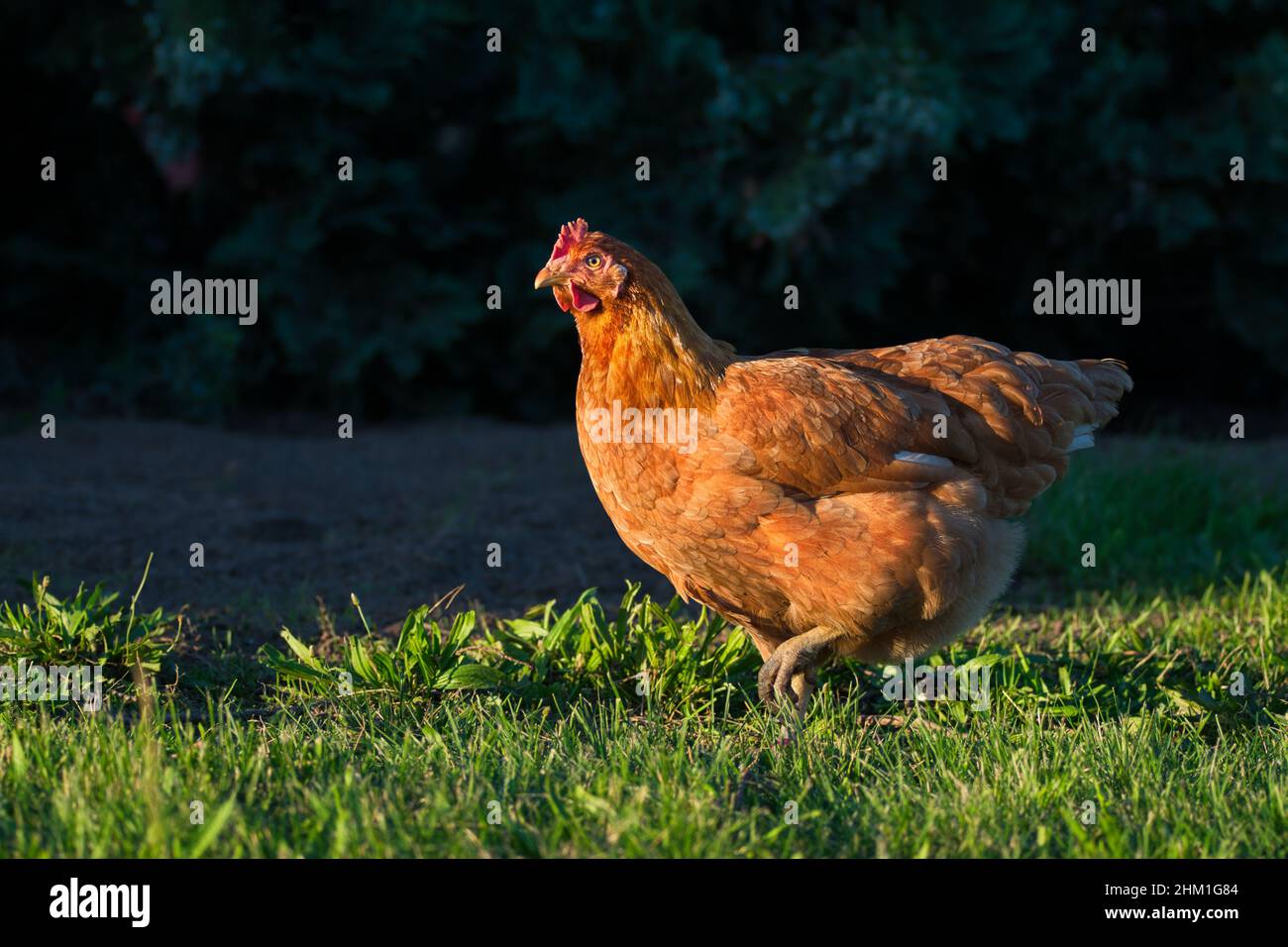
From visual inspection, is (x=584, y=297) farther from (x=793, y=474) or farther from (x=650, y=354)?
(x=793, y=474)

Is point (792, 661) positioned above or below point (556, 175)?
below

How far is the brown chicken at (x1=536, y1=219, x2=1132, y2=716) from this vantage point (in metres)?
4.02

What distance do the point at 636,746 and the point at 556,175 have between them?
6237 mm

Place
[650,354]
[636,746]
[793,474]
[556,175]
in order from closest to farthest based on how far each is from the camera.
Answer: [636,746], [793,474], [650,354], [556,175]

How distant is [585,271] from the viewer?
4191 mm

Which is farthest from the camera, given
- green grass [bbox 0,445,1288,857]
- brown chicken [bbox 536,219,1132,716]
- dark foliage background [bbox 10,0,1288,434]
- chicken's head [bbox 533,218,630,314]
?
dark foliage background [bbox 10,0,1288,434]

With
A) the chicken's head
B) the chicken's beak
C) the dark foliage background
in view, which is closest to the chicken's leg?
the chicken's head

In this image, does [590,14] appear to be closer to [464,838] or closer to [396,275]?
[396,275]

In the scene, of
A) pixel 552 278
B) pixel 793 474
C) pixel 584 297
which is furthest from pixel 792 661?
pixel 552 278

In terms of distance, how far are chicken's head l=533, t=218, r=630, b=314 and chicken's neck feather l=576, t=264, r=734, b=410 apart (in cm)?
4

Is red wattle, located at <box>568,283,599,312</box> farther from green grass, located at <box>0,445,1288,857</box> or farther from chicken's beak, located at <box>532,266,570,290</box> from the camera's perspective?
green grass, located at <box>0,445,1288,857</box>

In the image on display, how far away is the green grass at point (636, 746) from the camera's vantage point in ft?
10.3

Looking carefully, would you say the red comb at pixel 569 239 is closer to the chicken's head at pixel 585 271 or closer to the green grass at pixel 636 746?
the chicken's head at pixel 585 271

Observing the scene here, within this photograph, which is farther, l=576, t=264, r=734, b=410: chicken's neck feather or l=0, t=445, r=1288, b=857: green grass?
l=576, t=264, r=734, b=410: chicken's neck feather
